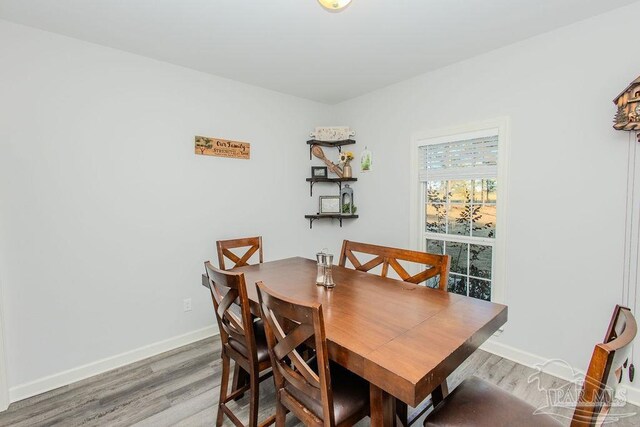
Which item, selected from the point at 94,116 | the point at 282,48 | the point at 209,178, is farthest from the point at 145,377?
the point at 282,48

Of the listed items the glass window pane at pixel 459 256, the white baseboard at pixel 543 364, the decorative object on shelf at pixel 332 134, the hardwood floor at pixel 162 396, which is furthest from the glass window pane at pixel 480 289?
the decorative object on shelf at pixel 332 134

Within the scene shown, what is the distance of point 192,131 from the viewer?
2816mm

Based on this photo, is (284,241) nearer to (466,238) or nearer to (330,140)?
(330,140)

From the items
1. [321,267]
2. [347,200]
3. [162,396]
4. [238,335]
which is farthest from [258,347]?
[347,200]

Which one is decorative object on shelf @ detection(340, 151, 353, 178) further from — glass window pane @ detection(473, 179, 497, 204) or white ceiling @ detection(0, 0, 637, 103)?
glass window pane @ detection(473, 179, 497, 204)

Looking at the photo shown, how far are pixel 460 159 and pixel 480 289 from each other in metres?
1.19

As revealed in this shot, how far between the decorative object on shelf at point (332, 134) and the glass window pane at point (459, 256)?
171cm

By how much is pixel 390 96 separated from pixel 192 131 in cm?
206

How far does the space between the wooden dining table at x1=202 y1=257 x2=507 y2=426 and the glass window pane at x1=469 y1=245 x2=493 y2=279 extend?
1.19 metres

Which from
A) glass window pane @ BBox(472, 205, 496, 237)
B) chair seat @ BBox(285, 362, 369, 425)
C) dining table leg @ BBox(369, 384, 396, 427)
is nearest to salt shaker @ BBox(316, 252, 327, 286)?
chair seat @ BBox(285, 362, 369, 425)

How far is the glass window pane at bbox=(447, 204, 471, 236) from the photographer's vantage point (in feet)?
9.12

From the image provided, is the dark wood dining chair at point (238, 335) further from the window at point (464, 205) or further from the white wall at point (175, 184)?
the window at point (464, 205)

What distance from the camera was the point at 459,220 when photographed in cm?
284

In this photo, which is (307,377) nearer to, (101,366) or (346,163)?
(101,366)
